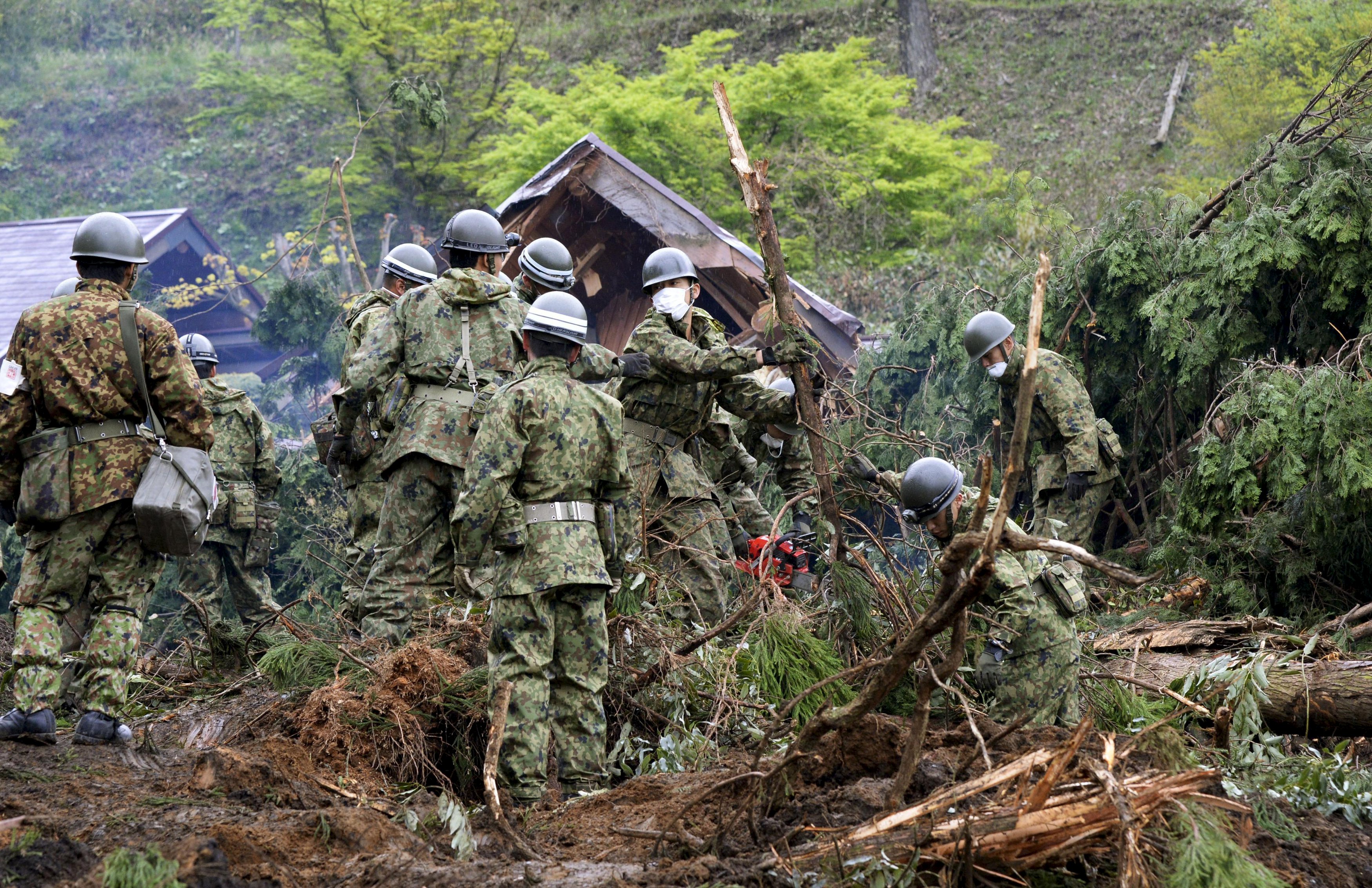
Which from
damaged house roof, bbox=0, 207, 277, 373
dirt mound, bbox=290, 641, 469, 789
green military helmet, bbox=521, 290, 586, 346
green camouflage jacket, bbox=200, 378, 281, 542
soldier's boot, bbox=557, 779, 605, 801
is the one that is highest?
green military helmet, bbox=521, 290, 586, 346

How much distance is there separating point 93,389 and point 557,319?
189 cm

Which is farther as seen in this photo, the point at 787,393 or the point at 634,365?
the point at 787,393

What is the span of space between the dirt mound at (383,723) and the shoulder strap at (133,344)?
58.7 inches

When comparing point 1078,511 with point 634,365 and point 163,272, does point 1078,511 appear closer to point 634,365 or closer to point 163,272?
point 634,365

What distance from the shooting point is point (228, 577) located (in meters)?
9.49

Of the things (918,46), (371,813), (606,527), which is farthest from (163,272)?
(918,46)

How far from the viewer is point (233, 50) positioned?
3684cm

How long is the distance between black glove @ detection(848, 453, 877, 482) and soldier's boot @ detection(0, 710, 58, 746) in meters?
3.88

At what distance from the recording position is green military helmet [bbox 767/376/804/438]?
22.0 feet

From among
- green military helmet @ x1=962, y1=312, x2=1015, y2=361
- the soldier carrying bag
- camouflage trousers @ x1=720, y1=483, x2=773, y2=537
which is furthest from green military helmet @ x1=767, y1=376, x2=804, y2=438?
the soldier carrying bag

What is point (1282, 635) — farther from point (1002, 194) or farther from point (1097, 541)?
point (1002, 194)

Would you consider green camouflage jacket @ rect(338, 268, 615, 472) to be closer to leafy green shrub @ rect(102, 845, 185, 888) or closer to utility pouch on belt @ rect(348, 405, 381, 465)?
utility pouch on belt @ rect(348, 405, 381, 465)

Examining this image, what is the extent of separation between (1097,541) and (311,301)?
10.2 m

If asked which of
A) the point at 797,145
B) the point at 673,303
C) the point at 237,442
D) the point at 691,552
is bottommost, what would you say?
the point at 237,442
